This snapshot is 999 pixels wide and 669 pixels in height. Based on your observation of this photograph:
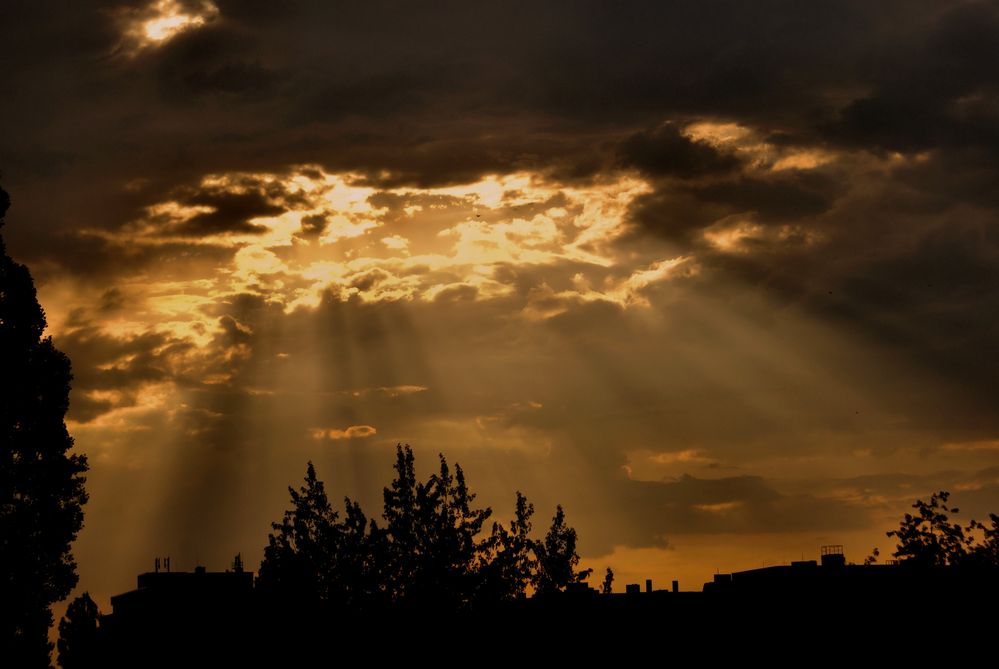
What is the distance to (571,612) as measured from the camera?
79.8 m

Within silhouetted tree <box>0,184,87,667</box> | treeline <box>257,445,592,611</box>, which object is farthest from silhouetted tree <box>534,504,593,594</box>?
silhouetted tree <box>0,184,87,667</box>

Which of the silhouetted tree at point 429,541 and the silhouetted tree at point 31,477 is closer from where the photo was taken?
the silhouetted tree at point 31,477

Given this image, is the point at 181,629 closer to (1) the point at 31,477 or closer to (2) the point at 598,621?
(2) the point at 598,621

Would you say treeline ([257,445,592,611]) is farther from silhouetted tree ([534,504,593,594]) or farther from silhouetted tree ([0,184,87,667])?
silhouetted tree ([0,184,87,667])

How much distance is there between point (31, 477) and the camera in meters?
53.0

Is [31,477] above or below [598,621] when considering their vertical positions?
above

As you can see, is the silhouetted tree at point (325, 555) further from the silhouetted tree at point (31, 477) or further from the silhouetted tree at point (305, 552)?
the silhouetted tree at point (31, 477)

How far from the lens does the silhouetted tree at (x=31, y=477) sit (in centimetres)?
5169

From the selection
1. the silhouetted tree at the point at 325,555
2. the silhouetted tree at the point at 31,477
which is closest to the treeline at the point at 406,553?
the silhouetted tree at the point at 325,555

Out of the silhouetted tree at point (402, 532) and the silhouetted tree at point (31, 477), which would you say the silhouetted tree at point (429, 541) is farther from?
the silhouetted tree at point (31, 477)

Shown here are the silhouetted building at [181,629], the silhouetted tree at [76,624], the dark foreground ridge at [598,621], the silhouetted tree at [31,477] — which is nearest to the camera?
the silhouetted tree at [31,477]

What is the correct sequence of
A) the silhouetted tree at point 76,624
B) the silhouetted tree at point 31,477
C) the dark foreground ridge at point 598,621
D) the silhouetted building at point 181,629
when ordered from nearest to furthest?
1. the silhouetted tree at point 31,477
2. the dark foreground ridge at point 598,621
3. the silhouetted building at point 181,629
4. the silhouetted tree at point 76,624

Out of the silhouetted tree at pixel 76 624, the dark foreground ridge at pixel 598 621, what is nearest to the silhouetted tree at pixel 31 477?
the dark foreground ridge at pixel 598 621

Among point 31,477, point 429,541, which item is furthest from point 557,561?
point 31,477
